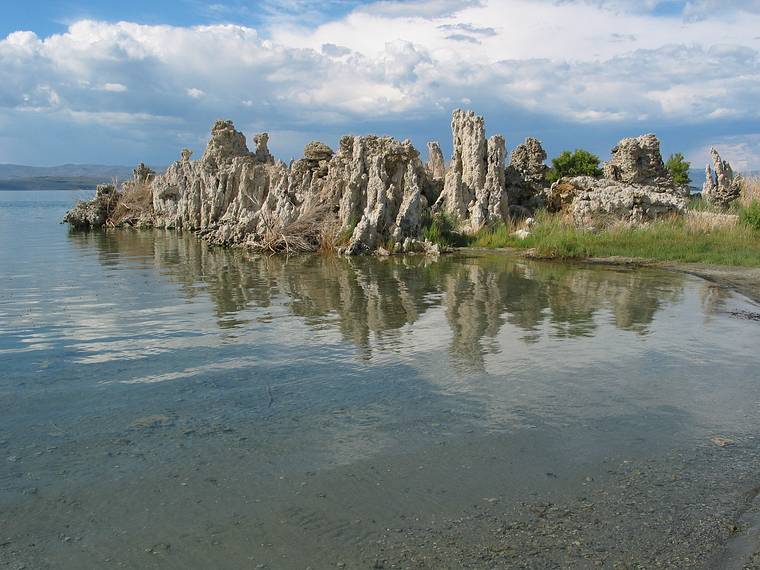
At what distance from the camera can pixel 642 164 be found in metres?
26.0

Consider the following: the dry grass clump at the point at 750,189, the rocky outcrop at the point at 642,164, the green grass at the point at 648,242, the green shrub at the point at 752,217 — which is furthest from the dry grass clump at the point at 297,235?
the dry grass clump at the point at 750,189

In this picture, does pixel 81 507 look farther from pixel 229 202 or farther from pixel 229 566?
pixel 229 202

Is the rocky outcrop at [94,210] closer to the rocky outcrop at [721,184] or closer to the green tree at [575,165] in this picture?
the green tree at [575,165]

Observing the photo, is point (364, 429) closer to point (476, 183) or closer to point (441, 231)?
point (441, 231)

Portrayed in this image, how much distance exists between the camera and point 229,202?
99.0 feet

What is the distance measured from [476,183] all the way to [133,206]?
1984 centimetres

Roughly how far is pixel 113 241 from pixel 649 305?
21.5 meters

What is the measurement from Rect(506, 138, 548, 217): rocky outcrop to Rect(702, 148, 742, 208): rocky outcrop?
6.20 m

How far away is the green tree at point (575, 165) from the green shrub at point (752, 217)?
362 inches

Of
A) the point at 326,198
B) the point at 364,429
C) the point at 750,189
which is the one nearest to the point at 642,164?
the point at 750,189

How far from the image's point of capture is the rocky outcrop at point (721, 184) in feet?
88.1

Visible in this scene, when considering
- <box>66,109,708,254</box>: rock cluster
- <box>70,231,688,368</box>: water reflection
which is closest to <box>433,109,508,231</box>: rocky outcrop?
<box>66,109,708,254</box>: rock cluster

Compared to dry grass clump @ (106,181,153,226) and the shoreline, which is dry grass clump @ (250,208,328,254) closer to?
the shoreline

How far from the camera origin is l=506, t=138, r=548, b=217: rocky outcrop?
83.6 feet
